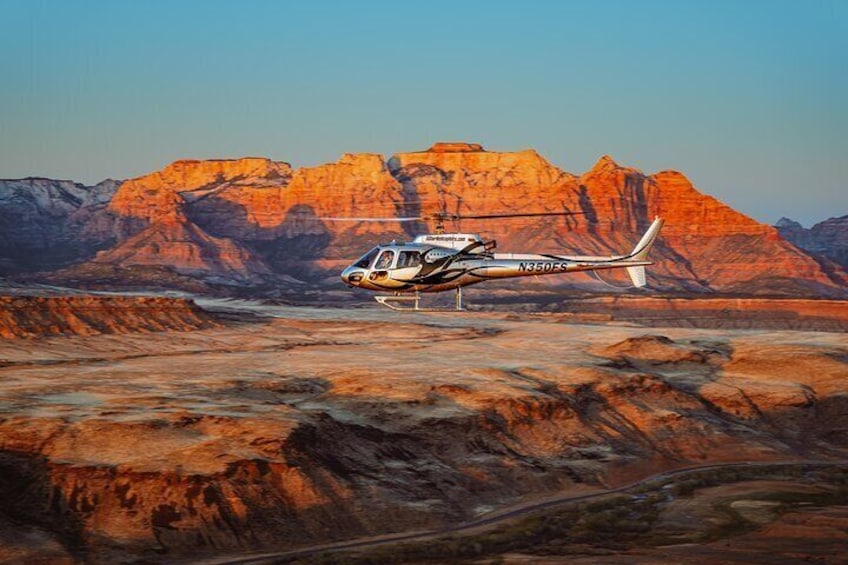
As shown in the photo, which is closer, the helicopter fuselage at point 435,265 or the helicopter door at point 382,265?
the helicopter door at point 382,265

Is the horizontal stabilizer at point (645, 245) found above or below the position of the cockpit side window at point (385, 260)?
above

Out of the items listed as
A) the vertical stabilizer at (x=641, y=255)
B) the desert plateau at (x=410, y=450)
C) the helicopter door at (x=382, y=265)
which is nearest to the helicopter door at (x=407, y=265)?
the helicopter door at (x=382, y=265)

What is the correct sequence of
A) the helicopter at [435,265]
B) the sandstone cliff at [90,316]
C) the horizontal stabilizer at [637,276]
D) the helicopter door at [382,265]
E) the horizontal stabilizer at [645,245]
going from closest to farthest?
1. the helicopter door at [382,265]
2. the helicopter at [435,265]
3. the horizontal stabilizer at [637,276]
4. the horizontal stabilizer at [645,245]
5. the sandstone cliff at [90,316]

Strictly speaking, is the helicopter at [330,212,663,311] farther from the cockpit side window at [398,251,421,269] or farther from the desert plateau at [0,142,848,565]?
the desert plateau at [0,142,848,565]

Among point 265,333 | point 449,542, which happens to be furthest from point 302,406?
point 265,333

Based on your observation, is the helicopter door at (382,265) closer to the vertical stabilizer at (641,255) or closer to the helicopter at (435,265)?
the helicopter at (435,265)

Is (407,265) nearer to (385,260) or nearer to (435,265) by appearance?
(385,260)

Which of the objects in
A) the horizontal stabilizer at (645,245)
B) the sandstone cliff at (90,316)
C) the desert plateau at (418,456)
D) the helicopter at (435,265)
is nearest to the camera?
the desert plateau at (418,456)
